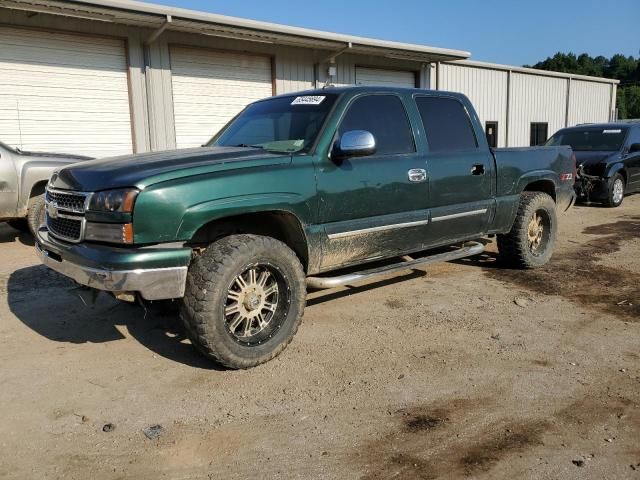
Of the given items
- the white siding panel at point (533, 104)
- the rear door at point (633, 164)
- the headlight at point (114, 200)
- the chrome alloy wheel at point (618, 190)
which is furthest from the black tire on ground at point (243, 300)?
the white siding panel at point (533, 104)

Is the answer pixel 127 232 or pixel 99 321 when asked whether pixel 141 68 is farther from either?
pixel 127 232

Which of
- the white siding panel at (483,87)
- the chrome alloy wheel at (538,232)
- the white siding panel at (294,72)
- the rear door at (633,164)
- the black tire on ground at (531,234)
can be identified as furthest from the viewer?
the white siding panel at (483,87)

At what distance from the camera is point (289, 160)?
409cm

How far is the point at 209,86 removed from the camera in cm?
1218

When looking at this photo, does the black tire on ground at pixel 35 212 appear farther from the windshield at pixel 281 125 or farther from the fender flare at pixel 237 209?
the fender flare at pixel 237 209

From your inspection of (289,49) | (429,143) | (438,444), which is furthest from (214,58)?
(438,444)

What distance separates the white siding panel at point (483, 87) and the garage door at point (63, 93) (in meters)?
10.1

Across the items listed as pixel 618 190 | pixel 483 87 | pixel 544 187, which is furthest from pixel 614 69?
pixel 544 187

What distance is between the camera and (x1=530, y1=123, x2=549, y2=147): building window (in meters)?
21.9

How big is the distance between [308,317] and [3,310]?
284 centimetres

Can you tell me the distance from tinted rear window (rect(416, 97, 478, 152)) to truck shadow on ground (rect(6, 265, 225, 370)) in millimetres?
2769

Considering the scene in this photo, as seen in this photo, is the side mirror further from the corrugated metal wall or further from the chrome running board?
the corrugated metal wall

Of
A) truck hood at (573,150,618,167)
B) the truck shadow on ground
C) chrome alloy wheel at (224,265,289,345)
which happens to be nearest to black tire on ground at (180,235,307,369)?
chrome alloy wheel at (224,265,289,345)

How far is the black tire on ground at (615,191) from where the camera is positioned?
12156mm
